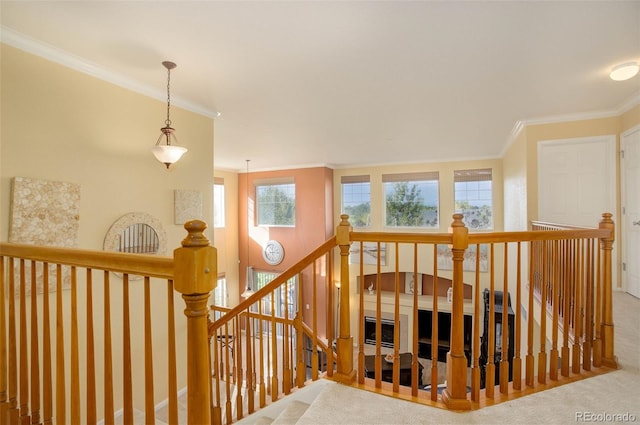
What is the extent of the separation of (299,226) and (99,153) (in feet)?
18.4

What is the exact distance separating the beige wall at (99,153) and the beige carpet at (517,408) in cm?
206

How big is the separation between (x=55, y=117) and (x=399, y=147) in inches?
198

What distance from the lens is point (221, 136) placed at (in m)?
5.00

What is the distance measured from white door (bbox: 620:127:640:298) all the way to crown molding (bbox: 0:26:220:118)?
510cm

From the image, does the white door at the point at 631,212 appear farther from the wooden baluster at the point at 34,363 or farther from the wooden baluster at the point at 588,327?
the wooden baluster at the point at 34,363

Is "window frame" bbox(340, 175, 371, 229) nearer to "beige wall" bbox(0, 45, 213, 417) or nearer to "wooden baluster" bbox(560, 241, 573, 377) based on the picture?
"beige wall" bbox(0, 45, 213, 417)

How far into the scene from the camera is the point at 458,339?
1.67m

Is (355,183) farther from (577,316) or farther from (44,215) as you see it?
(44,215)

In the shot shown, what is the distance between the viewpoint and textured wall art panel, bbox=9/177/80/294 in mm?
2145

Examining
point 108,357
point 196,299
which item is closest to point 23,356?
point 108,357

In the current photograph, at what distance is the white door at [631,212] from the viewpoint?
3539mm

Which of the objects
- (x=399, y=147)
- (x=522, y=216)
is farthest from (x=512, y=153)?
(x=399, y=147)

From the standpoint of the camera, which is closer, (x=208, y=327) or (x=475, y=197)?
(x=208, y=327)

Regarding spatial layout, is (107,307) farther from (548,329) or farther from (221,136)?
(221,136)
